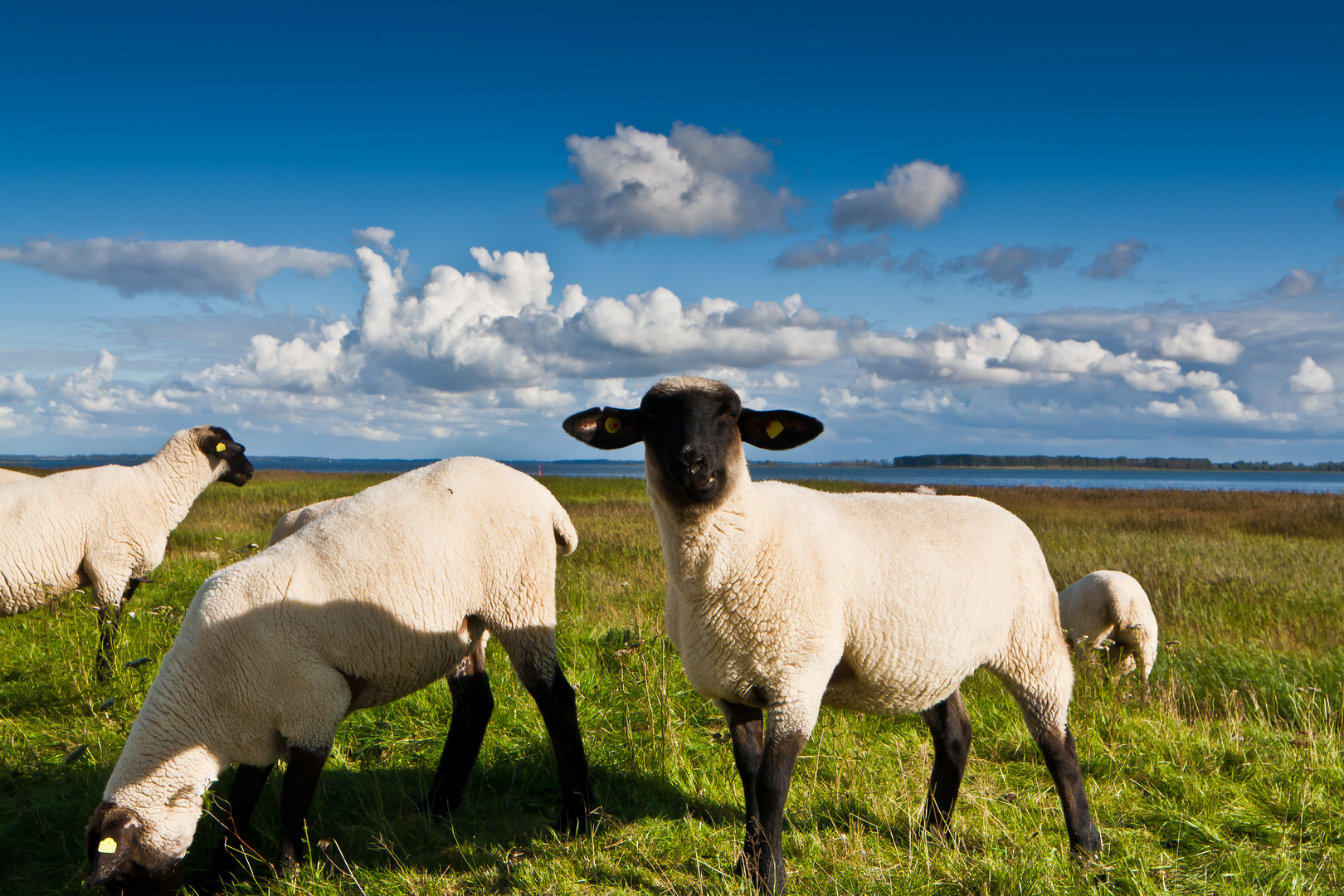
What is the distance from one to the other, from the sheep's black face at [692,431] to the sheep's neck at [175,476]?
7.06 metres

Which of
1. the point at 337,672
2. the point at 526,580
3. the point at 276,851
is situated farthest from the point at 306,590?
the point at 276,851

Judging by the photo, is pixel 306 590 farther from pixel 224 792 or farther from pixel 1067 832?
pixel 1067 832

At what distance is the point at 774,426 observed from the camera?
3.98 m

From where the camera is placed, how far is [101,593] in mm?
8305

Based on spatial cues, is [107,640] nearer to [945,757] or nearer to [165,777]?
[165,777]

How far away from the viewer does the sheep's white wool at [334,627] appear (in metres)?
4.23

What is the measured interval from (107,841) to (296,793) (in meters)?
0.88

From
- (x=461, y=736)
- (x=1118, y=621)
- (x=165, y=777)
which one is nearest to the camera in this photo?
(x=165, y=777)

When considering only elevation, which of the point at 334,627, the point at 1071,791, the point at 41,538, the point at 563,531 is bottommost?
the point at 1071,791

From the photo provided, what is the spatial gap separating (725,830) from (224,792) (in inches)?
139

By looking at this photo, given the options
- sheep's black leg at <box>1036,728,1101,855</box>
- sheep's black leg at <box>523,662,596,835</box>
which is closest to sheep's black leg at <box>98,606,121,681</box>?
sheep's black leg at <box>523,662,596,835</box>

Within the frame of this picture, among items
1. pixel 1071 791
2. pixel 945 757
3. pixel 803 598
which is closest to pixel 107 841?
pixel 803 598

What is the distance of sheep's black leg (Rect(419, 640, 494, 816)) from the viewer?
5.02 m

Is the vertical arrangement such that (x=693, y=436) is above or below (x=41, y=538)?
above
